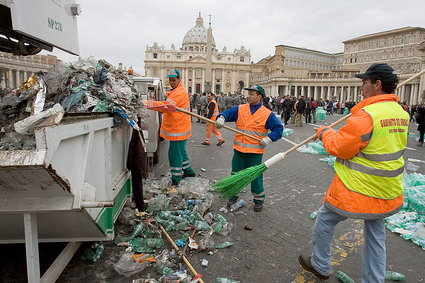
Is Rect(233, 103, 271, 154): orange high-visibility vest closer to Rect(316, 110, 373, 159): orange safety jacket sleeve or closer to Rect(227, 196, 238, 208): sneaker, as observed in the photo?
Rect(227, 196, 238, 208): sneaker

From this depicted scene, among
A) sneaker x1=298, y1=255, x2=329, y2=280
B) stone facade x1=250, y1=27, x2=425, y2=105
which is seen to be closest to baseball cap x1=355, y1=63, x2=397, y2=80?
sneaker x1=298, y1=255, x2=329, y2=280

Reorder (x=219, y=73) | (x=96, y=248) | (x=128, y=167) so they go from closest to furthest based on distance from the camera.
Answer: (x=96, y=248)
(x=128, y=167)
(x=219, y=73)

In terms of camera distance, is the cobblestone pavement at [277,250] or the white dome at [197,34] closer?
the cobblestone pavement at [277,250]

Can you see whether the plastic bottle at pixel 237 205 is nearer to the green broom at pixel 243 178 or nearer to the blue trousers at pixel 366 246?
the green broom at pixel 243 178

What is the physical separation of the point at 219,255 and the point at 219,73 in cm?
10822

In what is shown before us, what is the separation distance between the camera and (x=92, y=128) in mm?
2262

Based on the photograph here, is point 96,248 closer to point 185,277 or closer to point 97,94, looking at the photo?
point 185,277

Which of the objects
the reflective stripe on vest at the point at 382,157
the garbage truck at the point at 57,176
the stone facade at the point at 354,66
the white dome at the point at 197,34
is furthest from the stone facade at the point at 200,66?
the reflective stripe on vest at the point at 382,157

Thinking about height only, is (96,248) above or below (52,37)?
below

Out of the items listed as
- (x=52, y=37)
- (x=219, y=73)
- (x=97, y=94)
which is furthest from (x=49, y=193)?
(x=219, y=73)

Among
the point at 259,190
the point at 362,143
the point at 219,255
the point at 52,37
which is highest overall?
the point at 52,37

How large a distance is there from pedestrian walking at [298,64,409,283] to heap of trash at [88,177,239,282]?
4.73ft

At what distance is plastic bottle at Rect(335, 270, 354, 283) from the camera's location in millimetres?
2693

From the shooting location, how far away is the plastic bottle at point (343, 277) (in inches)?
106
